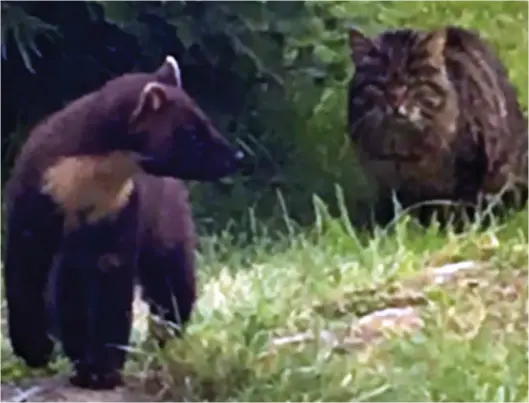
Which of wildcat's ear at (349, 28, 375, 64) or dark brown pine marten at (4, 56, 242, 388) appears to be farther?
wildcat's ear at (349, 28, 375, 64)

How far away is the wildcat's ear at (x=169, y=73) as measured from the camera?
134cm

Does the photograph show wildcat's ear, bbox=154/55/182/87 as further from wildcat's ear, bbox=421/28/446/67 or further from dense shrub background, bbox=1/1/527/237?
wildcat's ear, bbox=421/28/446/67

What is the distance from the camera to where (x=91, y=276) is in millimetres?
1282

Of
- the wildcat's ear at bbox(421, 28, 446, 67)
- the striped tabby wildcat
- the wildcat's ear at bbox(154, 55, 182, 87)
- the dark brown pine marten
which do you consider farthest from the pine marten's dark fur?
the wildcat's ear at bbox(421, 28, 446, 67)

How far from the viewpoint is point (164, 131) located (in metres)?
1.29

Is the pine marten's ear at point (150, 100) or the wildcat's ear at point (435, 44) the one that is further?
the wildcat's ear at point (435, 44)

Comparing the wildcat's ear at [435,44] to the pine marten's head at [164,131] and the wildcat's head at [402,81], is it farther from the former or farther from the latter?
the pine marten's head at [164,131]

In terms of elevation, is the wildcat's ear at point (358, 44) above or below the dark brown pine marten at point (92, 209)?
above

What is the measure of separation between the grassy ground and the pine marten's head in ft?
0.35

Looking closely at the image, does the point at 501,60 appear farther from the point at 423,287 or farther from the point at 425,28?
the point at 423,287

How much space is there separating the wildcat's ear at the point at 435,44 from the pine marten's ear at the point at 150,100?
367mm

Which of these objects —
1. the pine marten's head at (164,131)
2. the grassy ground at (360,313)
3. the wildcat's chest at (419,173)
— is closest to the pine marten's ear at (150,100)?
the pine marten's head at (164,131)

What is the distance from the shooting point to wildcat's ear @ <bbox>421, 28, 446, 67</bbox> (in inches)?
55.1

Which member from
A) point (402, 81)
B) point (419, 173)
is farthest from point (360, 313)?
point (402, 81)
